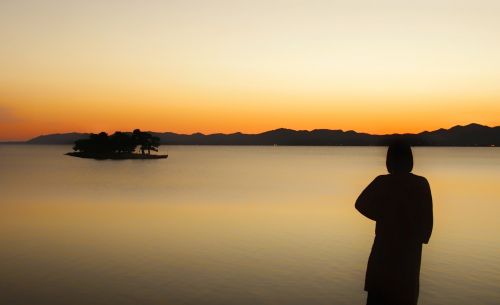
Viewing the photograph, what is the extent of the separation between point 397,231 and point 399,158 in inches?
36.4

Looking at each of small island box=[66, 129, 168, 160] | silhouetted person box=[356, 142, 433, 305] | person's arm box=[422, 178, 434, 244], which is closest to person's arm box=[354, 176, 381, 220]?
silhouetted person box=[356, 142, 433, 305]

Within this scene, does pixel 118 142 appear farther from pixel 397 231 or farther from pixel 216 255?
pixel 397 231

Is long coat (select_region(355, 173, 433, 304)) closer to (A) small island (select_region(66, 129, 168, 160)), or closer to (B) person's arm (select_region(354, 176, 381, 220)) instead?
(B) person's arm (select_region(354, 176, 381, 220))

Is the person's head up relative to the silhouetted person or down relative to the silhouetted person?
up

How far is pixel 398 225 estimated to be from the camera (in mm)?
6676

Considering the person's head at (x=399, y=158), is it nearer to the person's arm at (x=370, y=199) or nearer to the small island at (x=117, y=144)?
the person's arm at (x=370, y=199)

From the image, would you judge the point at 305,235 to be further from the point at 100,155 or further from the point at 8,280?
the point at 100,155

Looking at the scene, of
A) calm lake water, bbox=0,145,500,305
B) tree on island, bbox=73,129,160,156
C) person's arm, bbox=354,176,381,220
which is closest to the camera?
person's arm, bbox=354,176,381,220

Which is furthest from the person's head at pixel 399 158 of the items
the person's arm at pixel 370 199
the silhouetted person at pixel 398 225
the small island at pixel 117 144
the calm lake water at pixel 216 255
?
the small island at pixel 117 144

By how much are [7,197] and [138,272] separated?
122 ft

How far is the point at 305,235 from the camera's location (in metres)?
27.3

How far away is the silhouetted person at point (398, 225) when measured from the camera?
654 cm

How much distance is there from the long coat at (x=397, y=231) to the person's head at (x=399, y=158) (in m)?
0.09

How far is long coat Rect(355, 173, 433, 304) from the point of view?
6.54m
